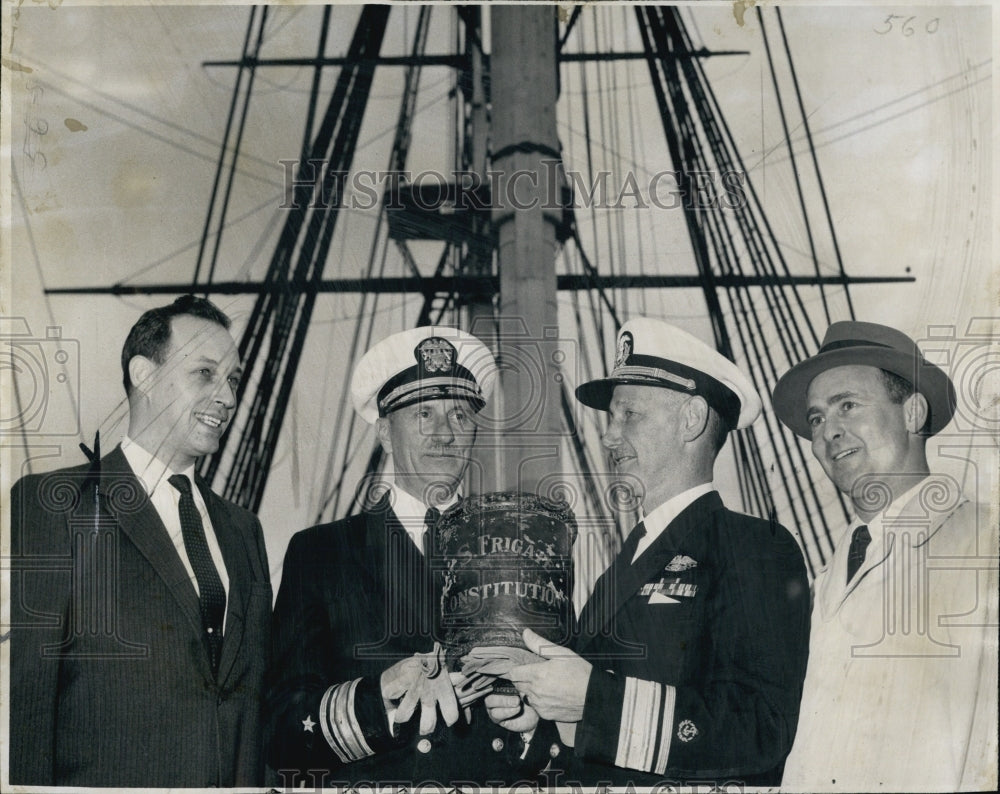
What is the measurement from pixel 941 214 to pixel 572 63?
1.30 metres

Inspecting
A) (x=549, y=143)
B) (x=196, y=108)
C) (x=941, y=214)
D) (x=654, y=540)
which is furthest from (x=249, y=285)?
(x=941, y=214)

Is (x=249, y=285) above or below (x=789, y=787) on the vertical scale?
above

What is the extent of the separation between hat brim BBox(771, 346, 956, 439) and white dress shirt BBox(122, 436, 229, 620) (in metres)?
1.77

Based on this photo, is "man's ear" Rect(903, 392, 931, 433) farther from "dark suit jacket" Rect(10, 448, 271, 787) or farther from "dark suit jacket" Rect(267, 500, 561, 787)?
"dark suit jacket" Rect(10, 448, 271, 787)

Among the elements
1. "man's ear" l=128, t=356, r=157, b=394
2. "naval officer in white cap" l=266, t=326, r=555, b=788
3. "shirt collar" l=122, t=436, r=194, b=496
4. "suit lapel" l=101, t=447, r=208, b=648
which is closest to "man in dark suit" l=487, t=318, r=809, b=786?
"naval officer in white cap" l=266, t=326, r=555, b=788

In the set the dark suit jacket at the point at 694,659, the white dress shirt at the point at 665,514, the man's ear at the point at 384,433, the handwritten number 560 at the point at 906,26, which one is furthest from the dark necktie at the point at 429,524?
the handwritten number 560 at the point at 906,26

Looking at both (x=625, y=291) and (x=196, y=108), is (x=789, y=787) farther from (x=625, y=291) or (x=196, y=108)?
(x=196, y=108)

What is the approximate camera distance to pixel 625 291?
14.8ft

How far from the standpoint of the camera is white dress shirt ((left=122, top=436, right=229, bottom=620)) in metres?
4.19

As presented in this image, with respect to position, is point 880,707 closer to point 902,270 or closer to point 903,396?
point 903,396

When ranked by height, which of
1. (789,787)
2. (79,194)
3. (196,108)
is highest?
(196,108)

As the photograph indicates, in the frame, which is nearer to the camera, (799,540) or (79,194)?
(799,540)

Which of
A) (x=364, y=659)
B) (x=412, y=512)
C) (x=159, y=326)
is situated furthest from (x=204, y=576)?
(x=159, y=326)

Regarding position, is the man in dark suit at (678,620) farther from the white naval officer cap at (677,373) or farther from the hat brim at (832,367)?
the hat brim at (832,367)
